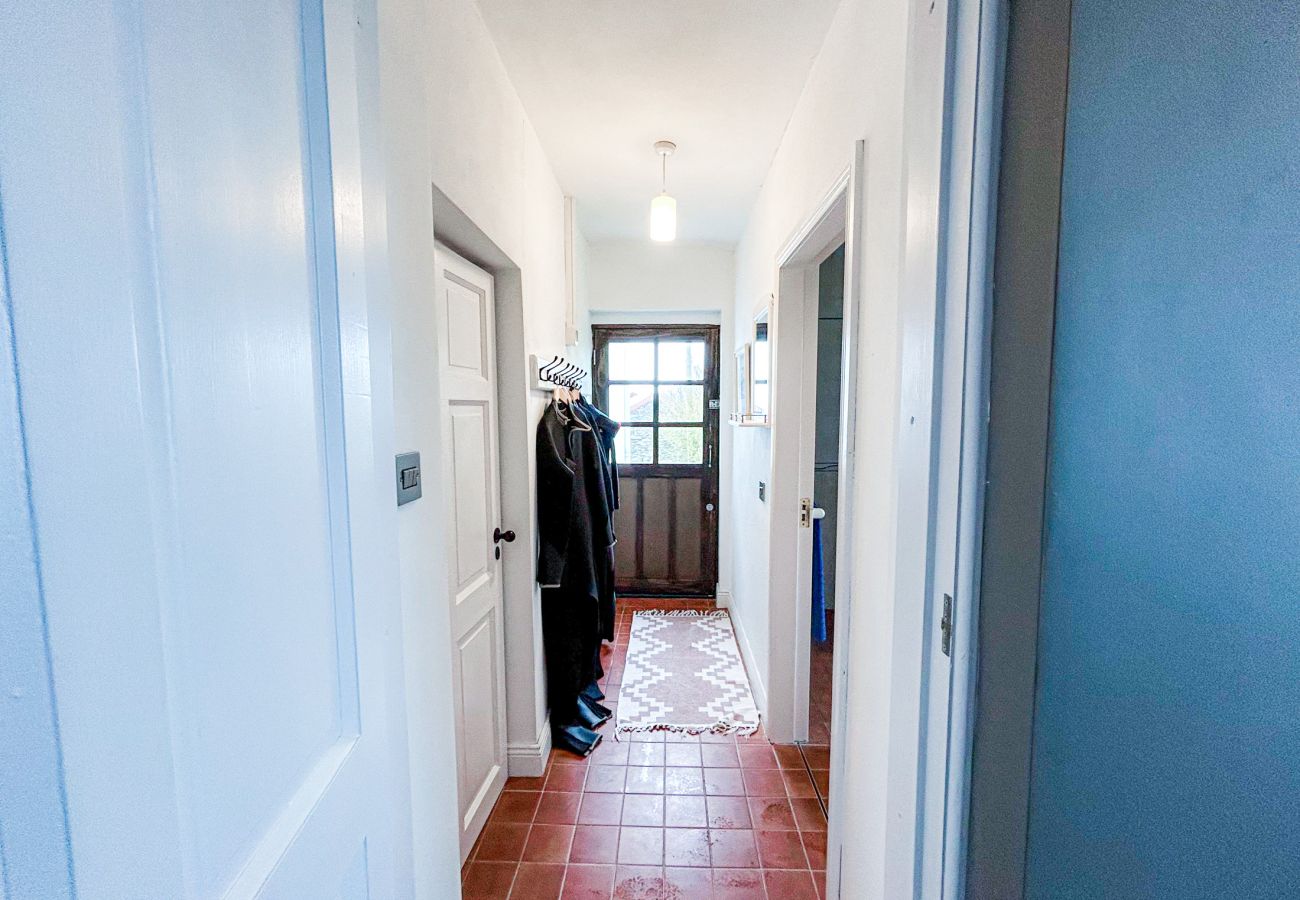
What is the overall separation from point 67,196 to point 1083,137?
855 mm

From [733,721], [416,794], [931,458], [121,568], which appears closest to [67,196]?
[121,568]

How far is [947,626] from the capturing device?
70 centimetres

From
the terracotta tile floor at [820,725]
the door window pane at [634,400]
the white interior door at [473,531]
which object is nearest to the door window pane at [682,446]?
the door window pane at [634,400]

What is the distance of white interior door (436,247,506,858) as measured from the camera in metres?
1.53

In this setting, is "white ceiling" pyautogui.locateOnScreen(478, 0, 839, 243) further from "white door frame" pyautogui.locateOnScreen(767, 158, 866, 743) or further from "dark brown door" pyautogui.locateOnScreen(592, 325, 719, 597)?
"dark brown door" pyautogui.locateOnScreen(592, 325, 719, 597)

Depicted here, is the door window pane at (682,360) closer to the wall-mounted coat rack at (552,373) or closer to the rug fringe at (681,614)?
the wall-mounted coat rack at (552,373)

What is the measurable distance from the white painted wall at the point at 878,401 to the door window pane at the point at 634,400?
2.25 m

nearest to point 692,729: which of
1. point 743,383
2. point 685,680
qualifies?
point 685,680

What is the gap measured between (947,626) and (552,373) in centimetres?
188

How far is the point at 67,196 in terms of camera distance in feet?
1.01

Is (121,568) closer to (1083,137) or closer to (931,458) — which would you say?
(931,458)

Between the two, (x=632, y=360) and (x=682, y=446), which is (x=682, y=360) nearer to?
(x=632, y=360)

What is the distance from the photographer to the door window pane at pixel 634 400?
12.4 ft

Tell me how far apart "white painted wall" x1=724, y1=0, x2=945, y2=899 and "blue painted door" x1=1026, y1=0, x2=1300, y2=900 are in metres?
0.18
